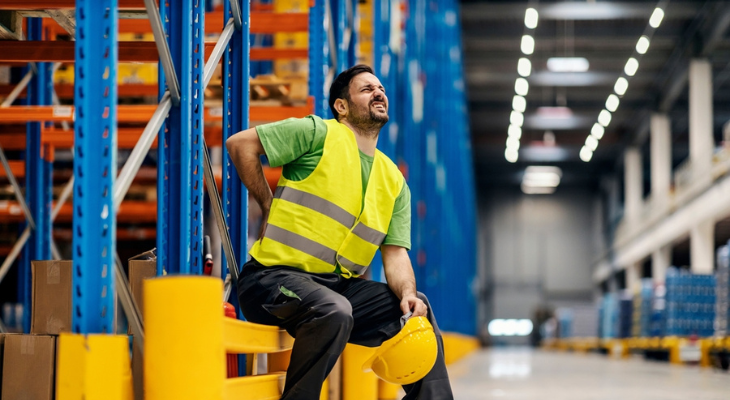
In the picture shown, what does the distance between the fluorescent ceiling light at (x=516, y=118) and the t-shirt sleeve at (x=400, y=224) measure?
26798 mm

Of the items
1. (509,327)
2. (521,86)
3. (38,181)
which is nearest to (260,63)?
(38,181)

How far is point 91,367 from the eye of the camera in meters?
2.37

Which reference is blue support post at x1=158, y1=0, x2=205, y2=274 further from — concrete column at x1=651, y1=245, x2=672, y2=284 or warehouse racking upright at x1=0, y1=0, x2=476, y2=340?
concrete column at x1=651, y1=245, x2=672, y2=284

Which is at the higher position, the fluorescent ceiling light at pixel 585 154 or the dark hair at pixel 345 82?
the fluorescent ceiling light at pixel 585 154

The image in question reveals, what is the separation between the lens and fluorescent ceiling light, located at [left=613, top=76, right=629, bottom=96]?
26.4 metres

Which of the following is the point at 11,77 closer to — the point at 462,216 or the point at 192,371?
the point at 192,371

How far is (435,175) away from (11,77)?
6939mm

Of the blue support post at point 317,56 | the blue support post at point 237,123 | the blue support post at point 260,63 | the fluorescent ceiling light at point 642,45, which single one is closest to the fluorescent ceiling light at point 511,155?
the fluorescent ceiling light at point 642,45

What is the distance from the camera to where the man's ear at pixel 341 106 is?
12.1ft

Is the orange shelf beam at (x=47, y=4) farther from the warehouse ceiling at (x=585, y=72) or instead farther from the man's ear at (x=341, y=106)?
the warehouse ceiling at (x=585, y=72)

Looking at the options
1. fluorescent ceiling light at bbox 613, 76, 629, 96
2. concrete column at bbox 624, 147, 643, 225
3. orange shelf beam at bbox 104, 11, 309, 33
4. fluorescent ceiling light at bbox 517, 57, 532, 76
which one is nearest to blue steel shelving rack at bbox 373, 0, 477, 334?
orange shelf beam at bbox 104, 11, 309, 33

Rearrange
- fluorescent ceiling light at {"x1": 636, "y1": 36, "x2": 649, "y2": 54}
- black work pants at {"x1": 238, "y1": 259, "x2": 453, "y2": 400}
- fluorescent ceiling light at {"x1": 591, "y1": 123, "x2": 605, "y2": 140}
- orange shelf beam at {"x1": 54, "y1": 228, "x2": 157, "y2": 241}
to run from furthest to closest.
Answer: fluorescent ceiling light at {"x1": 591, "y1": 123, "x2": 605, "y2": 140} → fluorescent ceiling light at {"x1": 636, "y1": 36, "x2": 649, "y2": 54} → orange shelf beam at {"x1": 54, "y1": 228, "x2": 157, "y2": 241} → black work pants at {"x1": 238, "y1": 259, "x2": 453, "y2": 400}

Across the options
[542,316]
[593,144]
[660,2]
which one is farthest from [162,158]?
[542,316]

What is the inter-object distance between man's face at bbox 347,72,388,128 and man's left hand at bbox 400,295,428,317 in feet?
2.45
